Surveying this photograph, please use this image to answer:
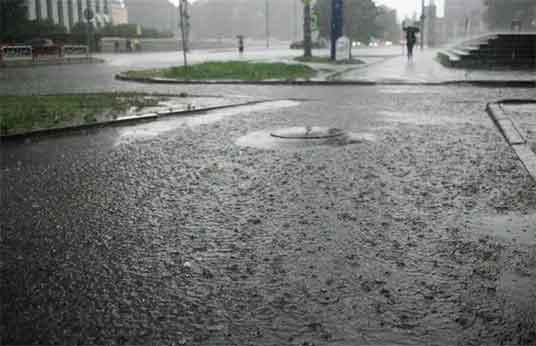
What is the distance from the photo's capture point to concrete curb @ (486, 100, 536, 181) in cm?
622

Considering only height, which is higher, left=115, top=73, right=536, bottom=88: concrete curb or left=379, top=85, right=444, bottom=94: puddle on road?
left=115, top=73, right=536, bottom=88: concrete curb

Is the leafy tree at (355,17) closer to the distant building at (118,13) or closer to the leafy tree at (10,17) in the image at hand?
the leafy tree at (10,17)

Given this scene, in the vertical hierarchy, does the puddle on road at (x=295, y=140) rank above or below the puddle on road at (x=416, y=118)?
below

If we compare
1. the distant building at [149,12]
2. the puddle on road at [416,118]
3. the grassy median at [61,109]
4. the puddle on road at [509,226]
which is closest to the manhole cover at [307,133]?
the puddle on road at [416,118]

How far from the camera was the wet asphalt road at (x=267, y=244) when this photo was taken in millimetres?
2824

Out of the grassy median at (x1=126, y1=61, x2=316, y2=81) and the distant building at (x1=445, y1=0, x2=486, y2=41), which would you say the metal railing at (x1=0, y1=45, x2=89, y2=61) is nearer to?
the grassy median at (x1=126, y1=61, x2=316, y2=81)

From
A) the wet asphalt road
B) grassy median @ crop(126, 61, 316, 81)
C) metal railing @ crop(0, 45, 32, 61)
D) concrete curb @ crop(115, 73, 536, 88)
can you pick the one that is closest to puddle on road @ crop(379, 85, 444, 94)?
concrete curb @ crop(115, 73, 536, 88)

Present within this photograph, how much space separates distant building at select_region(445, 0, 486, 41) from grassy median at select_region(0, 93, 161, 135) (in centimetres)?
3657

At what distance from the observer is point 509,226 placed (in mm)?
4262

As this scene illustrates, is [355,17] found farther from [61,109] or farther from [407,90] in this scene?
[61,109]

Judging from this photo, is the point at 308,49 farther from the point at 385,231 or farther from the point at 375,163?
the point at 385,231

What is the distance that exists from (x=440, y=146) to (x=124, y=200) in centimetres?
406

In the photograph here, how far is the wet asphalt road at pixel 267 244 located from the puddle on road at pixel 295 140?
10cm

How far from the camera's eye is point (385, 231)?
4.15 m
